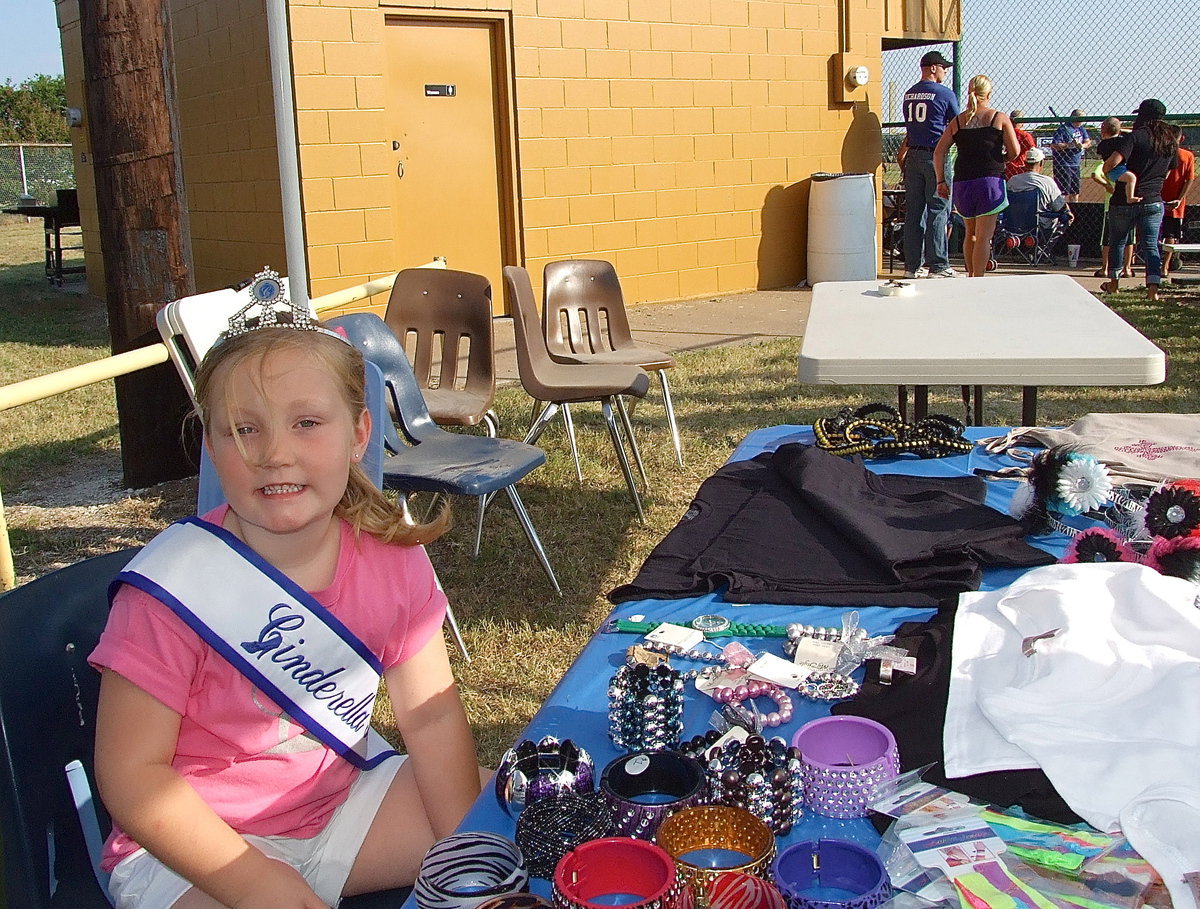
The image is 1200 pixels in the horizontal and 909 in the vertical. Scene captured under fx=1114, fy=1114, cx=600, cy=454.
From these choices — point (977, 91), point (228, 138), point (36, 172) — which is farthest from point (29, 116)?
point (977, 91)

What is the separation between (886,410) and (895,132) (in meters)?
12.3

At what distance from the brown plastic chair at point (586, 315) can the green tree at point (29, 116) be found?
3589 centimetres

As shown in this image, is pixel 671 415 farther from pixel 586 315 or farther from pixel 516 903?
pixel 516 903

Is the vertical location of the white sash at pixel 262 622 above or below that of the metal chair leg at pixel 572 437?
above

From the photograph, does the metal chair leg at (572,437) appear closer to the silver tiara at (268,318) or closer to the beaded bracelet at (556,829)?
the silver tiara at (268,318)

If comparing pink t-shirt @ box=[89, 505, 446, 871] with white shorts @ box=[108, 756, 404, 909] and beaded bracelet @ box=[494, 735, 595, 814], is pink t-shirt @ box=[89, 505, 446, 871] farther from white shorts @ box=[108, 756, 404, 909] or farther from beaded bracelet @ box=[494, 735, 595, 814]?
beaded bracelet @ box=[494, 735, 595, 814]

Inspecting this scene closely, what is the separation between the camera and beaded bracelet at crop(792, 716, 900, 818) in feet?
4.19

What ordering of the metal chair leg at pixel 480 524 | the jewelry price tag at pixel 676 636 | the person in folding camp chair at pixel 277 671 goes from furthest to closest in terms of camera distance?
the metal chair leg at pixel 480 524 < the jewelry price tag at pixel 676 636 < the person in folding camp chair at pixel 277 671

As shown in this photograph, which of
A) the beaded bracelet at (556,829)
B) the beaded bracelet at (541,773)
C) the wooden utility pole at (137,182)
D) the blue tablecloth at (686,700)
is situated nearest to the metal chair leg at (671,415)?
the wooden utility pole at (137,182)

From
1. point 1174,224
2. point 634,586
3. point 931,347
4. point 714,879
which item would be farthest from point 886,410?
point 1174,224

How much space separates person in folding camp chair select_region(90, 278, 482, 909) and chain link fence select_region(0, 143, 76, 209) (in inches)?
969

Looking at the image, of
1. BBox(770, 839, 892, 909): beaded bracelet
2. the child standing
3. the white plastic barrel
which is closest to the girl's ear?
BBox(770, 839, 892, 909): beaded bracelet

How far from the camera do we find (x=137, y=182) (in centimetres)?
473

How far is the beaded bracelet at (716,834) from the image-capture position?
1.13 m
